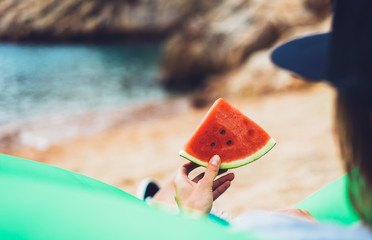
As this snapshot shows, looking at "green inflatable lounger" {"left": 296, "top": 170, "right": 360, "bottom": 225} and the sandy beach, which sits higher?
the sandy beach

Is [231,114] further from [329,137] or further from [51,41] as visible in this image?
[329,137]

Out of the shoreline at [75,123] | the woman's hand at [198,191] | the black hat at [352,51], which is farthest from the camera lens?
the shoreline at [75,123]

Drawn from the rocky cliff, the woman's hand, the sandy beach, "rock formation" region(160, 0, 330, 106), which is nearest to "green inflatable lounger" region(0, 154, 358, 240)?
the woman's hand

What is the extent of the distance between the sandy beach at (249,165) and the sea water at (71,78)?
33.6 inches

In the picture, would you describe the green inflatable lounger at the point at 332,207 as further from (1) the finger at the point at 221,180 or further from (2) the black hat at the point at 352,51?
(2) the black hat at the point at 352,51

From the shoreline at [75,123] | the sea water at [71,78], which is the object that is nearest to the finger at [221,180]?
the sea water at [71,78]

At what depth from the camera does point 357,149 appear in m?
0.86

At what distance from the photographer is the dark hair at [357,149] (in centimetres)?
83

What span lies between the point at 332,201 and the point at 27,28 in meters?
2.39

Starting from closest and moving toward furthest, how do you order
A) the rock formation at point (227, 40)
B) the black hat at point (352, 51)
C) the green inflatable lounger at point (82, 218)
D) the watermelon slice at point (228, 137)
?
the green inflatable lounger at point (82, 218), the black hat at point (352, 51), the watermelon slice at point (228, 137), the rock formation at point (227, 40)

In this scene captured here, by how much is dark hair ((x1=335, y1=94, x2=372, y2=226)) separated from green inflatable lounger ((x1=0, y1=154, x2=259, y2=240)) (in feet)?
1.24

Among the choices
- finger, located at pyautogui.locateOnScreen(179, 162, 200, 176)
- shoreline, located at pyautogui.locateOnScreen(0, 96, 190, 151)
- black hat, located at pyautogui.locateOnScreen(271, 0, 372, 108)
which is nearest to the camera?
black hat, located at pyautogui.locateOnScreen(271, 0, 372, 108)

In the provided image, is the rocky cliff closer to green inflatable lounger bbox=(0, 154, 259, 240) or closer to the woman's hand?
the woman's hand

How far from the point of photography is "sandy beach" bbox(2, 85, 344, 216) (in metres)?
3.70
